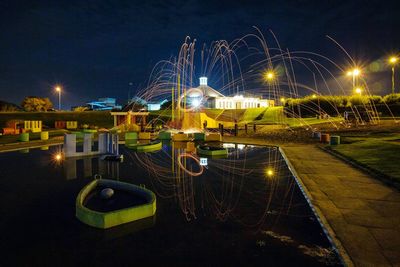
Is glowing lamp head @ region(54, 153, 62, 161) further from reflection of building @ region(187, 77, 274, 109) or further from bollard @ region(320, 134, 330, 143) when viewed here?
reflection of building @ region(187, 77, 274, 109)

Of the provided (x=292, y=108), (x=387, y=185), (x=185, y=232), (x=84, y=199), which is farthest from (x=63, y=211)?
(x=292, y=108)

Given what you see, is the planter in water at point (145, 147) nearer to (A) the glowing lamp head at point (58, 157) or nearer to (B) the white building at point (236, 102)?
(A) the glowing lamp head at point (58, 157)

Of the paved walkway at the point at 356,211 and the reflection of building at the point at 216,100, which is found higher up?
the reflection of building at the point at 216,100

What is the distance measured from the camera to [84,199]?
1073cm

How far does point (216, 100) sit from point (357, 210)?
209ft

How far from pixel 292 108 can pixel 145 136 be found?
31.2 metres

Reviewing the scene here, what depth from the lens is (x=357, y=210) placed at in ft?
Result: 28.6

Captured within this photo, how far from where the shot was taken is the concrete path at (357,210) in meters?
6.19

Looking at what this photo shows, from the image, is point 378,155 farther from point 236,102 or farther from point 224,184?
point 236,102

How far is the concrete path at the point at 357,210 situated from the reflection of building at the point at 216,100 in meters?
57.5

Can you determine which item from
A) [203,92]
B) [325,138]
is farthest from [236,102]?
[325,138]

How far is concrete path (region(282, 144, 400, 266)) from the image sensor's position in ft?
20.3

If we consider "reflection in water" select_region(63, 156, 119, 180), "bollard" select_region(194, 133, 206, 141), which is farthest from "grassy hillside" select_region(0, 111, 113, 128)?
"reflection in water" select_region(63, 156, 119, 180)

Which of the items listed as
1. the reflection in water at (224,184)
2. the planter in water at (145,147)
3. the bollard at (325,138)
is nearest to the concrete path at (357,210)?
the reflection in water at (224,184)
